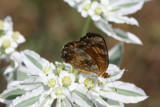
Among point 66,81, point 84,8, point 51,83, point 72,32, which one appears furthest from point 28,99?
point 72,32

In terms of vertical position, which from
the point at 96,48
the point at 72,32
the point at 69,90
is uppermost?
the point at 72,32

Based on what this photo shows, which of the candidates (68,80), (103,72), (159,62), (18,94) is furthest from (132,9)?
(159,62)

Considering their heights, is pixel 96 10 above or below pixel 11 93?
above

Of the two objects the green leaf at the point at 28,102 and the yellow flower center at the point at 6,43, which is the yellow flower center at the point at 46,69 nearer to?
the green leaf at the point at 28,102

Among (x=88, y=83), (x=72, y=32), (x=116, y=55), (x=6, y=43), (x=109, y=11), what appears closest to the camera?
(x=88, y=83)

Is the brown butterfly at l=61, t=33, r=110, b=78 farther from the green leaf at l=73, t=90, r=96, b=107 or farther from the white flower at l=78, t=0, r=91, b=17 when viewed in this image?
the white flower at l=78, t=0, r=91, b=17

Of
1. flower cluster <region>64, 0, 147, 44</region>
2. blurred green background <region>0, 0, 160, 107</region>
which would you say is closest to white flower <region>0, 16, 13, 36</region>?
flower cluster <region>64, 0, 147, 44</region>

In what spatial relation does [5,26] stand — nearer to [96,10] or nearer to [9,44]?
[9,44]

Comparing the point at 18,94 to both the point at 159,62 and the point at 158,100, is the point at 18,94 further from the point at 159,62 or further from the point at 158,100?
the point at 159,62
